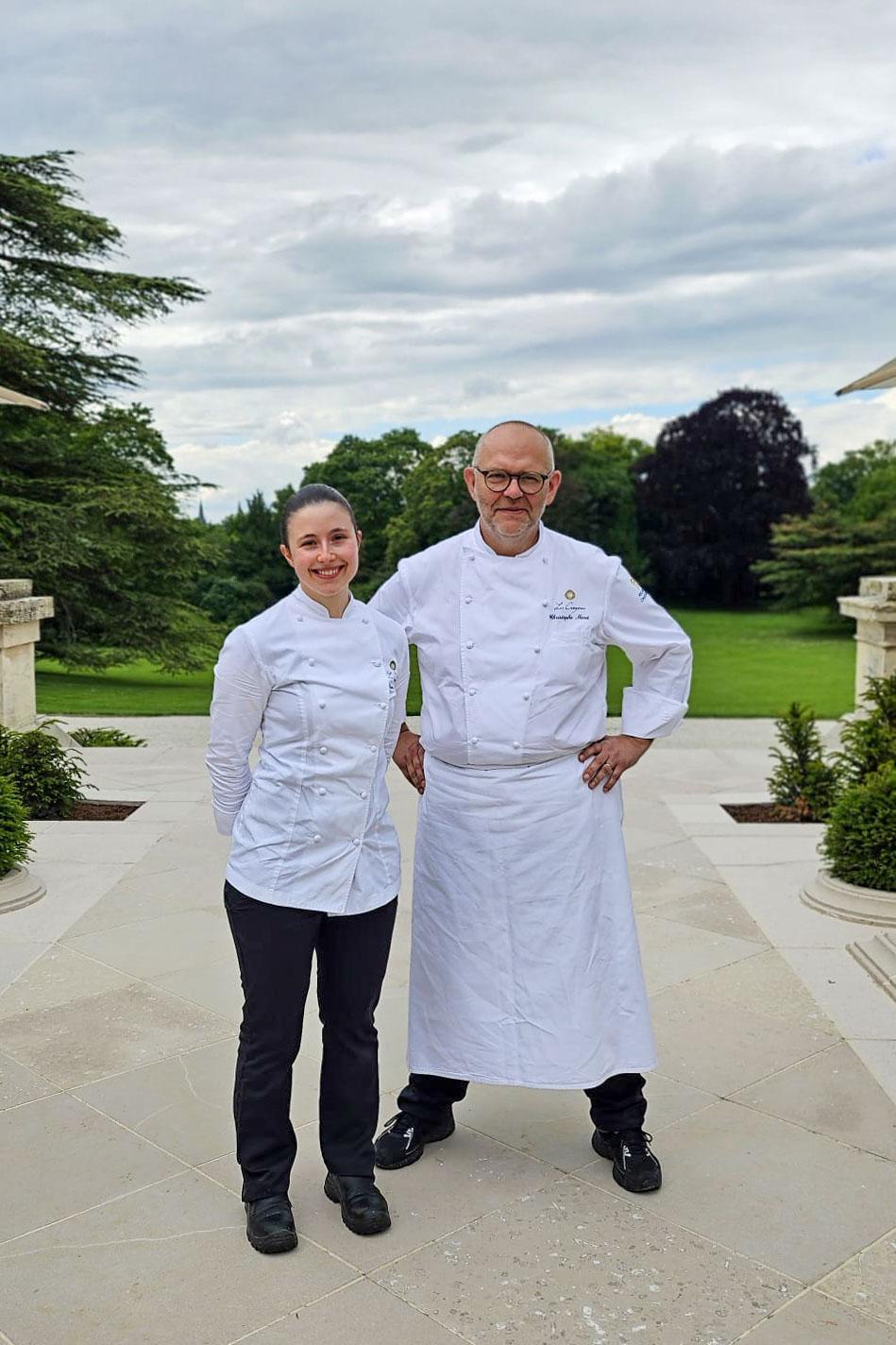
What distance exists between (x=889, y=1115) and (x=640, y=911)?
229 cm

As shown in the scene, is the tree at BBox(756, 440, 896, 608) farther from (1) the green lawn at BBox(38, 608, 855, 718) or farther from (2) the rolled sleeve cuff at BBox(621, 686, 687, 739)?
(2) the rolled sleeve cuff at BBox(621, 686, 687, 739)

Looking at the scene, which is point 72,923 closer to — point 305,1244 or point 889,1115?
point 305,1244

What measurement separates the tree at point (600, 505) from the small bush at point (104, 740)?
3150 centimetres

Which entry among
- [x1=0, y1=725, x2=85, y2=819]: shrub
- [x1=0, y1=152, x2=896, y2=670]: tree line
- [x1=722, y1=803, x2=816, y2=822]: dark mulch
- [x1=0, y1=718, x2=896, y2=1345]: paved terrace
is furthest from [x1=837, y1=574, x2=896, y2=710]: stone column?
[x1=0, y1=152, x2=896, y2=670]: tree line

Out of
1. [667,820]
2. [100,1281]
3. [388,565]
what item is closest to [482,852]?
[100,1281]

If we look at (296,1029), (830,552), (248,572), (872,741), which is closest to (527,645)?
(296,1029)

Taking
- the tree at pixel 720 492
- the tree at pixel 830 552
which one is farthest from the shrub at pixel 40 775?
the tree at pixel 720 492

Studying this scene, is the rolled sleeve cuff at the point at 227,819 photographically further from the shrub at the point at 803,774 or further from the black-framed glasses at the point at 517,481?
the shrub at the point at 803,774

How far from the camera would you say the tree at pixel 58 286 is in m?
22.6

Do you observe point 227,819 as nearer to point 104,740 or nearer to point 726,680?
point 104,740

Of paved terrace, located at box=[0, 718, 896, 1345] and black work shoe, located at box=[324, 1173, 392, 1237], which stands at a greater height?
black work shoe, located at box=[324, 1173, 392, 1237]

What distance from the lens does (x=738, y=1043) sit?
14.5ft

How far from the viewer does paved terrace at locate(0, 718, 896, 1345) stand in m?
2.83

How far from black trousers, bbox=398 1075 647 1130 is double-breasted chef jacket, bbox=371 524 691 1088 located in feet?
0.25
